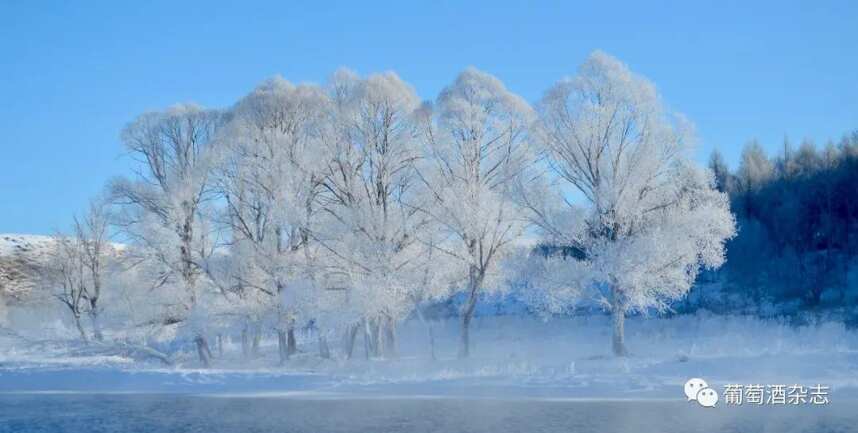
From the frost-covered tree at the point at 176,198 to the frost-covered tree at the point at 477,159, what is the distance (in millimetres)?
8306

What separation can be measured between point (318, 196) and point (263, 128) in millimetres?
3093

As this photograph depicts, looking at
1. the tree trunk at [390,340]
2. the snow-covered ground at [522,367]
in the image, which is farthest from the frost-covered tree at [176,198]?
the tree trunk at [390,340]

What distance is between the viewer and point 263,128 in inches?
1107

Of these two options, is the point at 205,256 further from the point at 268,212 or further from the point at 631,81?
the point at 631,81

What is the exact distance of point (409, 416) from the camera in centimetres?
1627

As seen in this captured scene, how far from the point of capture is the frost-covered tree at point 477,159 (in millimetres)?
25062

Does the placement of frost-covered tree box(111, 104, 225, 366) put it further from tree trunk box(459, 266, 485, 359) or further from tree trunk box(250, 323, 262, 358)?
tree trunk box(459, 266, 485, 359)

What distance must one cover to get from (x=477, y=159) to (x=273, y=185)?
7116 mm

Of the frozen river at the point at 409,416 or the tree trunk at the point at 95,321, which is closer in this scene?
the frozen river at the point at 409,416

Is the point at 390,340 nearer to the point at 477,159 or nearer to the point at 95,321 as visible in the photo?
the point at 477,159

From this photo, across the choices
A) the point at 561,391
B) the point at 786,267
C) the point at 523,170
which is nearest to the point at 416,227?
the point at 523,170

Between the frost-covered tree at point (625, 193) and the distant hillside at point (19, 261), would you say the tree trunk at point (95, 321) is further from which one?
the frost-covered tree at point (625, 193)

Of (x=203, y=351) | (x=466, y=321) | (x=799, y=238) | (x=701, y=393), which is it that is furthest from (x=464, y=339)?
(x=799, y=238)

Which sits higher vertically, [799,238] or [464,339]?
[799,238]
